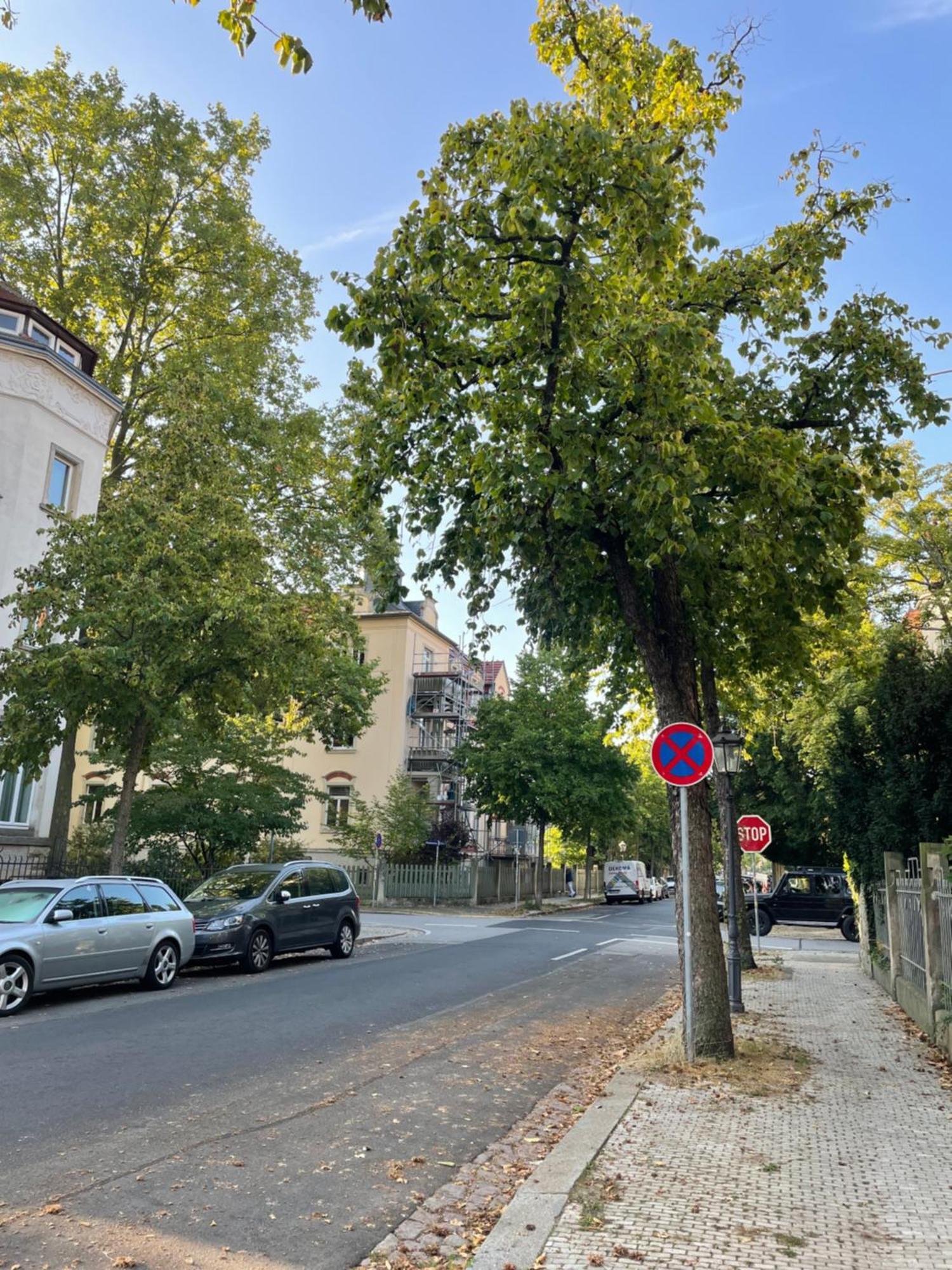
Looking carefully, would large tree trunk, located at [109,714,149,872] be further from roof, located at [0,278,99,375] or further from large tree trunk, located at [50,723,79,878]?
roof, located at [0,278,99,375]

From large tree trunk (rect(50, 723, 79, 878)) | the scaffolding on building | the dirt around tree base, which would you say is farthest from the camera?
the scaffolding on building

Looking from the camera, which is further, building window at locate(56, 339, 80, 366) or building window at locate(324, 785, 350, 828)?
building window at locate(324, 785, 350, 828)

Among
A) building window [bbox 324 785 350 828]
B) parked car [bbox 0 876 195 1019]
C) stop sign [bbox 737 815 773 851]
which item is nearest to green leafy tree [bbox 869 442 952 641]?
stop sign [bbox 737 815 773 851]

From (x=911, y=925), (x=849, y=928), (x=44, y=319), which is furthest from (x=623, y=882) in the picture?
(x=911, y=925)

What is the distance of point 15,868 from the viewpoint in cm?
1958

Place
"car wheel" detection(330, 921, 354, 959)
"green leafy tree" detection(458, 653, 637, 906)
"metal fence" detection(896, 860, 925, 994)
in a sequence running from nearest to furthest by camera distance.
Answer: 1. "metal fence" detection(896, 860, 925, 994)
2. "car wheel" detection(330, 921, 354, 959)
3. "green leafy tree" detection(458, 653, 637, 906)

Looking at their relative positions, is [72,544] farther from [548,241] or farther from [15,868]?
A: [548,241]

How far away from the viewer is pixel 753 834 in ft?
70.7

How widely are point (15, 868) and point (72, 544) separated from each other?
7470 millimetres

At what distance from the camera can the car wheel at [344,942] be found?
17.6m

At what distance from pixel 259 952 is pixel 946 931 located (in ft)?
34.4

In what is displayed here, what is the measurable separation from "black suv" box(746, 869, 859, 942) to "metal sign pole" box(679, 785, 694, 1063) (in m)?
20.4

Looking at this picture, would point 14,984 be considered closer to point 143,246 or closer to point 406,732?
point 143,246

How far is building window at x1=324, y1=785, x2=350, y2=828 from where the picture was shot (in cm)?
4447
